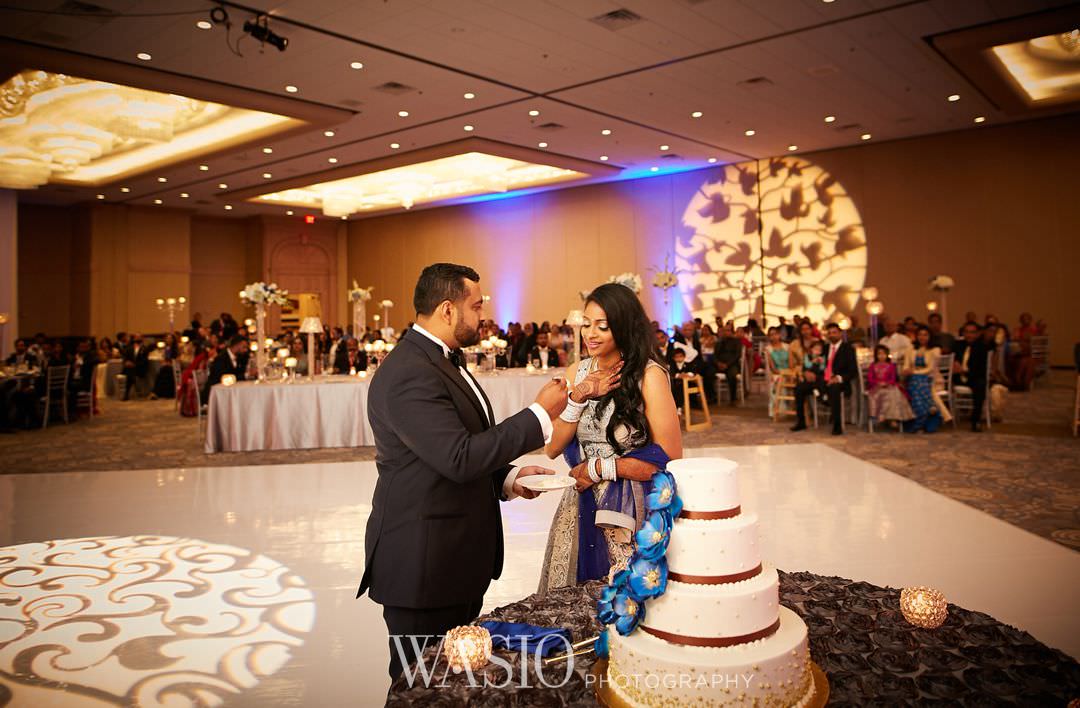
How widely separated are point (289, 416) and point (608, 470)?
22.9 ft

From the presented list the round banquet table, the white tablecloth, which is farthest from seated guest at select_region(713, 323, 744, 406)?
the round banquet table

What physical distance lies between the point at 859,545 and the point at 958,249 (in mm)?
13334

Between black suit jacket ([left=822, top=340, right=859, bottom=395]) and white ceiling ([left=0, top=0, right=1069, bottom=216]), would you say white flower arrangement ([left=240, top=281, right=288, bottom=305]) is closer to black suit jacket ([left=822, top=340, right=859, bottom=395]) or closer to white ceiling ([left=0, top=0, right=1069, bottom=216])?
white ceiling ([left=0, top=0, right=1069, bottom=216])

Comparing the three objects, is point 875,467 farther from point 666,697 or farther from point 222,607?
point 666,697

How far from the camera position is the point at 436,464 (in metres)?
1.84

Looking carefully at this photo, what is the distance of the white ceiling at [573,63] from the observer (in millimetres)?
8406

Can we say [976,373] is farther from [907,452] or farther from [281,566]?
[281,566]

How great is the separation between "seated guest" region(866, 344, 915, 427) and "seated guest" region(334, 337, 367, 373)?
653cm

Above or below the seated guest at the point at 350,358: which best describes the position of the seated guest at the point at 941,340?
above

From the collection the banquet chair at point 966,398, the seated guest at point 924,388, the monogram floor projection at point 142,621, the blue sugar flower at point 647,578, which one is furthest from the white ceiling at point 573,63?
the blue sugar flower at point 647,578

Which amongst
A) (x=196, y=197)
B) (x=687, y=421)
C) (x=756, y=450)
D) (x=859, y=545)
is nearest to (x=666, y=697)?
(x=859, y=545)

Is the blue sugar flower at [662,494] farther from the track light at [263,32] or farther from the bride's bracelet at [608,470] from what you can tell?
the track light at [263,32]

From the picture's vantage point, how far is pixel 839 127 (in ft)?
47.2

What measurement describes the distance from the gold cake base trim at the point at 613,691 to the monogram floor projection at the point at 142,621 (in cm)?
211
